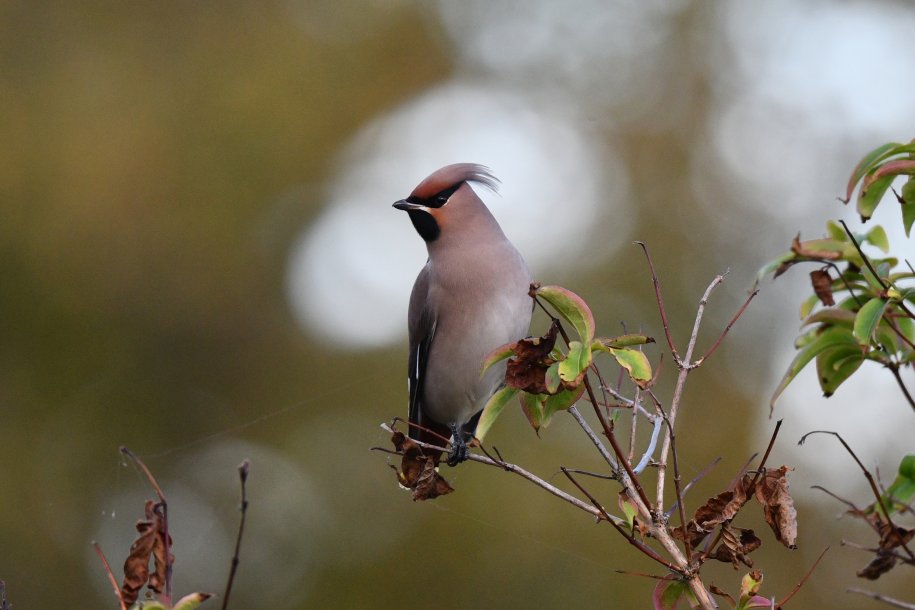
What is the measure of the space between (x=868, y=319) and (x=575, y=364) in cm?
45

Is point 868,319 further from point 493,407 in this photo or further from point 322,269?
point 322,269

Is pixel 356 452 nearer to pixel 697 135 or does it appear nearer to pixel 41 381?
pixel 41 381

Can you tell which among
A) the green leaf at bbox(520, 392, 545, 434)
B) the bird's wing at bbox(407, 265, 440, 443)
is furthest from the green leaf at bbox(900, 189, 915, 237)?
the bird's wing at bbox(407, 265, 440, 443)

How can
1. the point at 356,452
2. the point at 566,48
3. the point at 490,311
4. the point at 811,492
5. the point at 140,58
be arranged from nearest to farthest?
the point at 490,311
the point at 811,492
the point at 356,452
the point at 140,58
the point at 566,48

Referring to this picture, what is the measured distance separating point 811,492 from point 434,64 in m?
4.58

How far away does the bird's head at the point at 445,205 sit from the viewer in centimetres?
318

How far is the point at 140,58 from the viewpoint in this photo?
833 centimetres

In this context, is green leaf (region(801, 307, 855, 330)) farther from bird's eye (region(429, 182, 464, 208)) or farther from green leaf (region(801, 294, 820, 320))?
bird's eye (region(429, 182, 464, 208))

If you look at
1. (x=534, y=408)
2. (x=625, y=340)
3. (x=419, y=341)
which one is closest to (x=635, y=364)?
(x=625, y=340)

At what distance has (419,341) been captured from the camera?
3.47m

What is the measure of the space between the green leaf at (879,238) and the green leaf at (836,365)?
0.68ft

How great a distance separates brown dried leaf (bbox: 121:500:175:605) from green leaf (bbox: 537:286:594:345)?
2.16ft

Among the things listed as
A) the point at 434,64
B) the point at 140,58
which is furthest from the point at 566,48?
the point at 140,58

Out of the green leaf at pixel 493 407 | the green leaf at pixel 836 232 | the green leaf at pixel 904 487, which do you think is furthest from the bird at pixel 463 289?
the green leaf at pixel 904 487
